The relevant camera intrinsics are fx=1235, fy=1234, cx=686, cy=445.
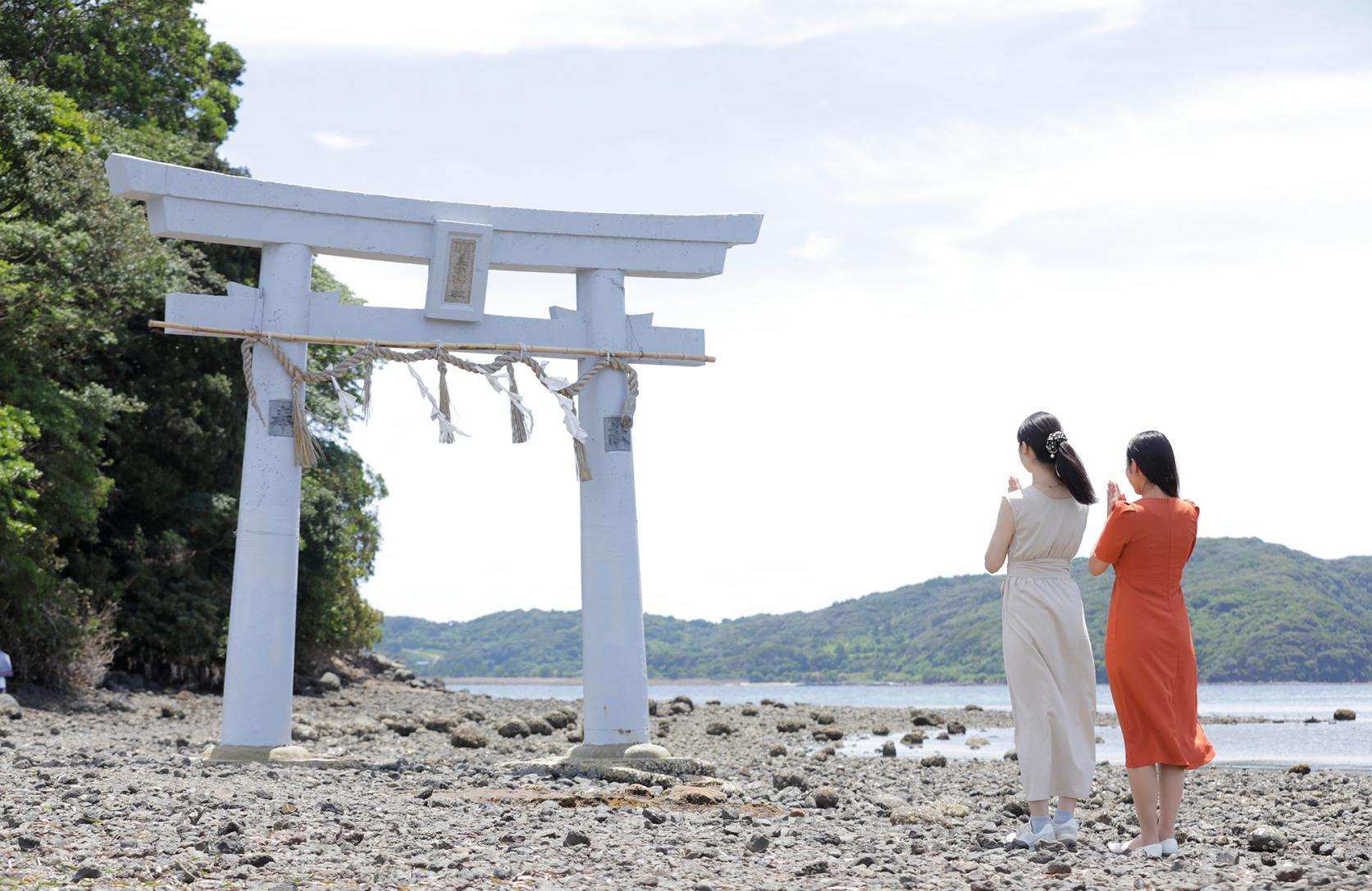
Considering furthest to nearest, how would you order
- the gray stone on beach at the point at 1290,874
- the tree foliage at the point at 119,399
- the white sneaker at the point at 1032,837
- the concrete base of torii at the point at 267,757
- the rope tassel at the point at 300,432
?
the tree foliage at the point at 119,399 → the rope tassel at the point at 300,432 → the concrete base of torii at the point at 267,757 → the white sneaker at the point at 1032,837 → the gray stone on beach at the point at 1290,874

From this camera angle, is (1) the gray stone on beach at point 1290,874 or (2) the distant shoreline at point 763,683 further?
(2) the distant shoreline at point 763,683

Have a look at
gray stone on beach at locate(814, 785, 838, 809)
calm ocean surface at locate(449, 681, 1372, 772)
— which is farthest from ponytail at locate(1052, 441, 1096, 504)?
calm ocean surface at locate(449, 681, 1372, 772)

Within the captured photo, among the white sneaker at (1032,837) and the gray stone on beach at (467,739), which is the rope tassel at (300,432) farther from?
the white sneaker at (1032,837)

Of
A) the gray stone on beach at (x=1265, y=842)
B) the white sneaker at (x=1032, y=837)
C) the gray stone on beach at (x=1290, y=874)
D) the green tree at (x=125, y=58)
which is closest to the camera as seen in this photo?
the gray stone on beach at (x=1290, y=874)

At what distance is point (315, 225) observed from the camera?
31.5 ft

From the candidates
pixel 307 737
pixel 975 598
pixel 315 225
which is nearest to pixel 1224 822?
pixel 315 225

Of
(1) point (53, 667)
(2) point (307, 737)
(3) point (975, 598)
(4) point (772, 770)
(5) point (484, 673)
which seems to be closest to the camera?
(4) point (772, 770)

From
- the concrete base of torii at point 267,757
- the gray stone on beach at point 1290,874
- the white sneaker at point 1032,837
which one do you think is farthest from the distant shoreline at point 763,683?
the gray stone on beach at point 1290,874

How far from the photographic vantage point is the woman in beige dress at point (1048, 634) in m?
5.51

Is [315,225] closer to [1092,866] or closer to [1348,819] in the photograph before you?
[1092,866]

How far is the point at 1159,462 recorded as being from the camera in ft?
18.0

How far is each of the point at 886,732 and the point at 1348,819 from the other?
13.8 m

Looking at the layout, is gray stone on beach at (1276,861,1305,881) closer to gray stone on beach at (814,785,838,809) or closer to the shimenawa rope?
gray stone on beach at (814,785,838,809)

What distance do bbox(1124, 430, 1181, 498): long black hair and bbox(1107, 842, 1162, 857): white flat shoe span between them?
4.99ft
